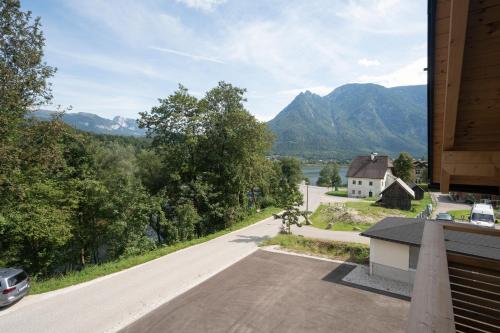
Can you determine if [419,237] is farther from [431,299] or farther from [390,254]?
[431,299]

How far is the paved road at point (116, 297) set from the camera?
9805mm

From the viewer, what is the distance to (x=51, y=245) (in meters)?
18.0

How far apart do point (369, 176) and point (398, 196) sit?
467 inches

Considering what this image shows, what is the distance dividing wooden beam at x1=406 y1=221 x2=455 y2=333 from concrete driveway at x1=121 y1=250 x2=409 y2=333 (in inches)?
340

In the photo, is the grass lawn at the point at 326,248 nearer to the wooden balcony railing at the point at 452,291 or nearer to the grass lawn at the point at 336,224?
the grass lawn at the point at 336,224

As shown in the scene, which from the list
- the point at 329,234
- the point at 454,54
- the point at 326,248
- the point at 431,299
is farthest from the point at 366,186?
the point at 431,299

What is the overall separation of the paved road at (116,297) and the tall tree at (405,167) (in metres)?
41.8

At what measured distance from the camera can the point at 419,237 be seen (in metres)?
13.3

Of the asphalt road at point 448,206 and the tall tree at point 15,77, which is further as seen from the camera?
the asphalt road at point 448,206

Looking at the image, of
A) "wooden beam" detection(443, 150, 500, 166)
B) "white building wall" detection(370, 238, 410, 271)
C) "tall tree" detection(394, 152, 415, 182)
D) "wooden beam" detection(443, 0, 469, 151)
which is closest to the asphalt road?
"tall tree" detection(394, 152, 415, 182)

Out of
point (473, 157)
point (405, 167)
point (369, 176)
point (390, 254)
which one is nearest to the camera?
point (473, 157)

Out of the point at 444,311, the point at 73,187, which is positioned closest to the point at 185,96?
the point at 73,187

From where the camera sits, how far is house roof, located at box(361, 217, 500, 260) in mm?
11086

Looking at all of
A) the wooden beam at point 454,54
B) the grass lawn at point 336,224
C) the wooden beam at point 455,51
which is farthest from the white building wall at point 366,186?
the wooden beam at point 455,51
